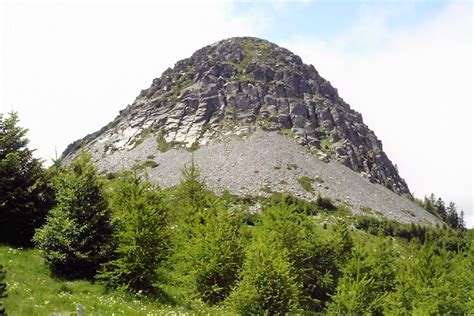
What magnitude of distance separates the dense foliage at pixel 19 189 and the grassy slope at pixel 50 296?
2.69 m

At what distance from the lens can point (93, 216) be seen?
27500 mm

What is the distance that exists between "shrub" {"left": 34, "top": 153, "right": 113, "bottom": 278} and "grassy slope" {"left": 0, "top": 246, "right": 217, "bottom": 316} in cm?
130

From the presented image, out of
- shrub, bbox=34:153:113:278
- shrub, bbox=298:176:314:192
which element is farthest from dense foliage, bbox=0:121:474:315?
shrub, bbox=298:176:314:192

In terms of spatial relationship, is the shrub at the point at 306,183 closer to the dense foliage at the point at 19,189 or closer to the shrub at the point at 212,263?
the shrub at the point at 212,263

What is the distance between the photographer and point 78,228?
2652 centimetres

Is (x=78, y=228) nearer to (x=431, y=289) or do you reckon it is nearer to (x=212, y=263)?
(x=212, y=263)

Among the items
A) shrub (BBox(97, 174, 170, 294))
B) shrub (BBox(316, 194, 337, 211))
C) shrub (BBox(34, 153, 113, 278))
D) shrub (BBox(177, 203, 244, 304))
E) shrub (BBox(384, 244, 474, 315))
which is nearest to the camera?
shrub (BBox(34, 153, 113, 278))

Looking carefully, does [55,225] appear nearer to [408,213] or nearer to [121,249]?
[121,249]

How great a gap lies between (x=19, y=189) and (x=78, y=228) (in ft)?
20.4

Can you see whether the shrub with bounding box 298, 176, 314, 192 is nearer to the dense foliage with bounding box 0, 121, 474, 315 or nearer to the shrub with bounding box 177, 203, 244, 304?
the dense foliage with bounding box 0, 121, 474, 315

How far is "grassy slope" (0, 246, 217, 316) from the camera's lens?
750 inches

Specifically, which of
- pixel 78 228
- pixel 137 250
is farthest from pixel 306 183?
pixel 78 228

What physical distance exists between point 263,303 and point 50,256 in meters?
13.7

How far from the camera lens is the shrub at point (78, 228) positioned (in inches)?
1016
